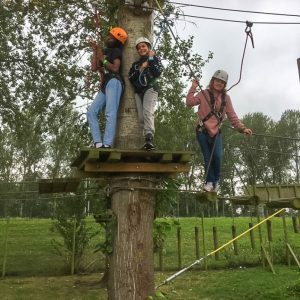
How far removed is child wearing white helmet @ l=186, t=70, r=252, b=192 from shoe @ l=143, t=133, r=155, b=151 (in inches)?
43.3

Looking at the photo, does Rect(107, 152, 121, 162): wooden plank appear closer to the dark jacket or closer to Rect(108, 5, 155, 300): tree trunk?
Rect(108, 5, 155, 300): tree trunk

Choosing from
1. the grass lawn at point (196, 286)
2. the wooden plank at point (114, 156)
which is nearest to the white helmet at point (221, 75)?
the wooden plank at point (114, 156)

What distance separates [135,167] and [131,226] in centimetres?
52

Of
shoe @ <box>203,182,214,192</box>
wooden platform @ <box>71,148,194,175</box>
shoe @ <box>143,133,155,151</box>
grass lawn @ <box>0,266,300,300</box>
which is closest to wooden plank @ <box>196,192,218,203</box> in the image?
shoe @ <box>203,182,214,192</box>

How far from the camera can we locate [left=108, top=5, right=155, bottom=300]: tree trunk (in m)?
A: 3.85

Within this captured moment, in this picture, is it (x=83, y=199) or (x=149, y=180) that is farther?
(x=83, y=199)

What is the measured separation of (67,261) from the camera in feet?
36.0

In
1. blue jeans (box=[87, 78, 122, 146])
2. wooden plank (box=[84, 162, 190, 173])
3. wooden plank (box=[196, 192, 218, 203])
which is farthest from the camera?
wooden plank (box=[196, 192, 218, 203])

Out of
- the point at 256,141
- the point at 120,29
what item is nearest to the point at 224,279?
the point at 120,29

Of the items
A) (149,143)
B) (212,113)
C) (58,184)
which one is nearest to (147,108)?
(149,143)

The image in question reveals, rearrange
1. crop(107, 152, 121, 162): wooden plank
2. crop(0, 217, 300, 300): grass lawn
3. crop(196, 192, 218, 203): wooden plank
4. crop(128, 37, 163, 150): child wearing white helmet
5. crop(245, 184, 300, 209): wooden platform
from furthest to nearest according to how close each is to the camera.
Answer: crop(0, 217, 300, 300): grass lawn, crop(245, 184, 300, 209): wooden platform, crop(196, 192, 218, 203): wooden plank, crop(128, 37, 163, 150): child wearing white helmet, crop(107, 152, 121, 162): wooden plank

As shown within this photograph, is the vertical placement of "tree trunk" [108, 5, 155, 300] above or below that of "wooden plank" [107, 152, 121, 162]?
below

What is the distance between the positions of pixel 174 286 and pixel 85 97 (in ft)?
14.0

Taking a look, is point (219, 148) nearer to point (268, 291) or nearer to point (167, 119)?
point (268, 291)
